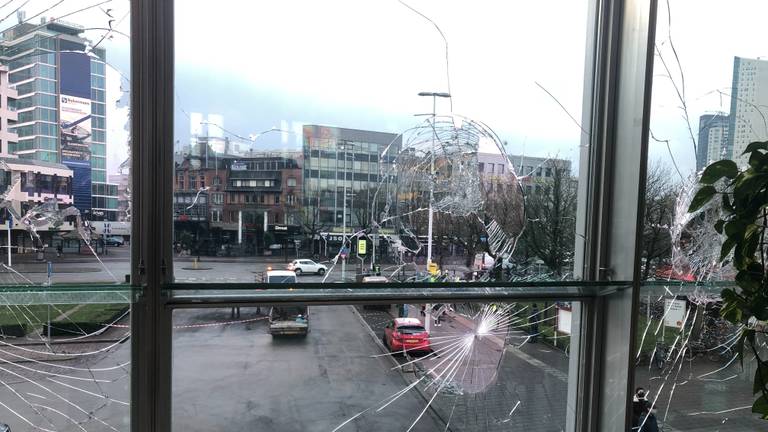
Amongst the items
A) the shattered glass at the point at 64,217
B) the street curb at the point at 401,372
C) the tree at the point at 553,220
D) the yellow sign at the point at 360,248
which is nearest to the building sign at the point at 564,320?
the tree at the point at 553,220

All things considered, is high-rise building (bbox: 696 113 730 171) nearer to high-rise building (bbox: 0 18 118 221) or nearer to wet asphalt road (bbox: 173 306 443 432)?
wet asphalt road (bbox: 173 306 443 432)

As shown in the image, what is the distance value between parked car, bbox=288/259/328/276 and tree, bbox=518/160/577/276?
76 centimetres

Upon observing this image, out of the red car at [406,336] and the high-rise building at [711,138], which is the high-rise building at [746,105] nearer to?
the high-rise building at [711,138]

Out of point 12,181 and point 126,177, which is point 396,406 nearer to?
point 126,177

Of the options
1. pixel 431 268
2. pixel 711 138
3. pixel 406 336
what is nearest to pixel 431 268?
pixel 431 268

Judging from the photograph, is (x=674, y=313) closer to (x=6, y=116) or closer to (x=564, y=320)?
(x=564, y=320)

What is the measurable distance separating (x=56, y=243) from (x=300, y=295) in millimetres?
719

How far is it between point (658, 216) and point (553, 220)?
459mm

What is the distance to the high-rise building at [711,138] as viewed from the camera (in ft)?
5.41

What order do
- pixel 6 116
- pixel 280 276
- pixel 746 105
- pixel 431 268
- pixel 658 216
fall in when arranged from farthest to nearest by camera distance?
pixel 746 105 < pixel 658 216 < pixel 431 268 < pixel 280 276 < pixel 6 116

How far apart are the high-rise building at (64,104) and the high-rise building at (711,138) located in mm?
2189

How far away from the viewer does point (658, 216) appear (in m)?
1.61

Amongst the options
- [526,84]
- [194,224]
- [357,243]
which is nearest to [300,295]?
[357,243]

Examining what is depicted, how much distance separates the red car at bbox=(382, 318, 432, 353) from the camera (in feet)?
4.52
